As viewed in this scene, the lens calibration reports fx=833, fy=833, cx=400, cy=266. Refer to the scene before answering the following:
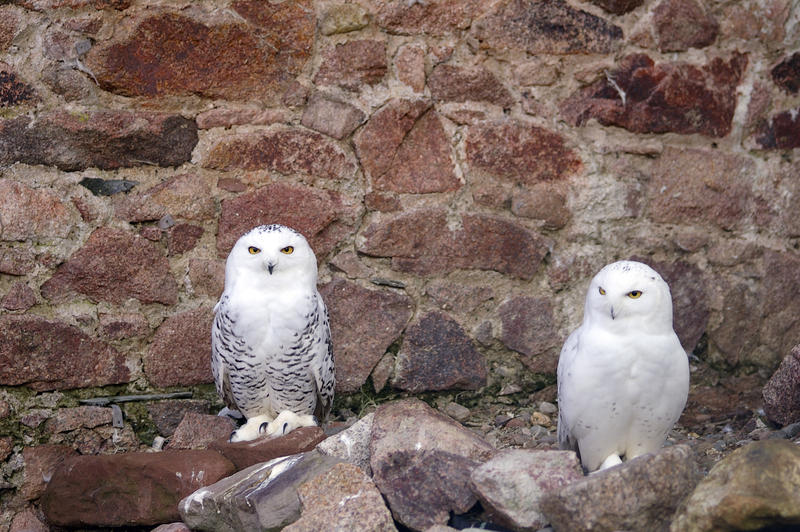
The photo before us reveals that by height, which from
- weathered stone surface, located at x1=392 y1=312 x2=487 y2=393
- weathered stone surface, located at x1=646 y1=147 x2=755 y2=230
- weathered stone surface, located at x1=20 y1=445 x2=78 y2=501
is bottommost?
weathered stone surface, located at x1=20 y1=445 x2=78 y2=501

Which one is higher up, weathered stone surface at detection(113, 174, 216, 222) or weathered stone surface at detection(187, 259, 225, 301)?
weathered stone surface at detection(113, 174, 216, 222)

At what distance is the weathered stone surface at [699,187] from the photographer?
3389 millimetres

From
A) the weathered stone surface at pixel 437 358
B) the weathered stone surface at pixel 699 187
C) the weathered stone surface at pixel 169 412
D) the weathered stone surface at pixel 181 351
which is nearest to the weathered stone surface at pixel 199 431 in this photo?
the weathered stone surface at pixel 169 412

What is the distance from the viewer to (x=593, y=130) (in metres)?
3.35

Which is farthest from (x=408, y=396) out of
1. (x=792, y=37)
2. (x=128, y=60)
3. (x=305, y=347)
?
(x=792, y=37)

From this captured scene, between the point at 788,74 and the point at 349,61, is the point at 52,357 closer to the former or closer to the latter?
the point at 349,61

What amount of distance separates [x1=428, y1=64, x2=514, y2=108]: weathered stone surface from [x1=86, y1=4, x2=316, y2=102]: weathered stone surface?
0.50 meters

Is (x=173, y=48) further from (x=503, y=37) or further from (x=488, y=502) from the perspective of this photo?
(x=488, y=502)

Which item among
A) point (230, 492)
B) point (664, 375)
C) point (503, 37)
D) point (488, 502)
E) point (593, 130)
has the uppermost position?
point (503, 37)

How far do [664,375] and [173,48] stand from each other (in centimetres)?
203

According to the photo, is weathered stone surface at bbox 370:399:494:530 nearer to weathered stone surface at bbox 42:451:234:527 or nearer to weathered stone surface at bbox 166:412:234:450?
weathered stone surface at bbox 42:451:234:527

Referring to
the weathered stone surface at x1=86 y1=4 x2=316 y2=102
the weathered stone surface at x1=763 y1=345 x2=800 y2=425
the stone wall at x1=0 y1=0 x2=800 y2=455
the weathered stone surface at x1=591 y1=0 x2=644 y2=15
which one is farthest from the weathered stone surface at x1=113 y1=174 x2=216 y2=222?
the weathered stone surface at x1=763 y1=345 x2=800 y2=425

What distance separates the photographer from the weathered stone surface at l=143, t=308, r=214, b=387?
3096 millimetres

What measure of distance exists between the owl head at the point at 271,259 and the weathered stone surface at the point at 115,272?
1.43 ft
